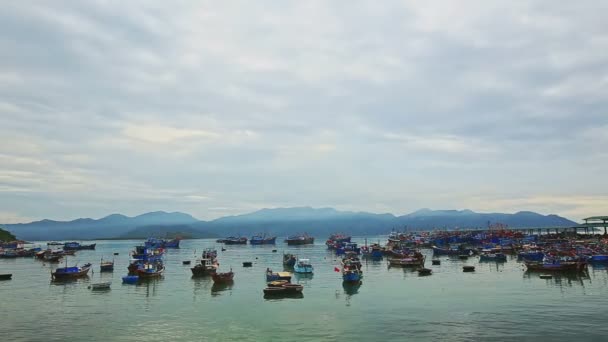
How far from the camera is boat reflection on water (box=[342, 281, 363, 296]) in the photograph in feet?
243

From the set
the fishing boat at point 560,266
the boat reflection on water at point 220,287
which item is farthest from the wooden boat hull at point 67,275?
the fishing boat at point 560,266

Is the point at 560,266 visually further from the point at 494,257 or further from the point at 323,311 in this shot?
the point at 323,311

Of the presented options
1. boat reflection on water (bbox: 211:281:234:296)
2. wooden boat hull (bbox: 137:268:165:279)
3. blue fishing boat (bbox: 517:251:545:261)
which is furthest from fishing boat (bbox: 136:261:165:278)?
blue fishing boat (bbox: 517:251:545:261)

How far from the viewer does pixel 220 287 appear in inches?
3255

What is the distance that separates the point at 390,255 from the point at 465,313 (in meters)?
108

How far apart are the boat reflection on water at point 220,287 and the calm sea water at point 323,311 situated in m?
0.33

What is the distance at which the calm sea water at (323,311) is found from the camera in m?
45.5

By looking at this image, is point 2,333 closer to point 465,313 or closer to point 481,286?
point 465,313

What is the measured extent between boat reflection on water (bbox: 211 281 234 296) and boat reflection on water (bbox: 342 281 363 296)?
2049 cm

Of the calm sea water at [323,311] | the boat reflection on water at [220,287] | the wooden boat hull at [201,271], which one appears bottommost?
the boat reflection on water at [220,287]

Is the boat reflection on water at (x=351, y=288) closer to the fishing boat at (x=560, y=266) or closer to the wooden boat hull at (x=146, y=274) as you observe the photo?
the fishing boat at (x=560, y=266)

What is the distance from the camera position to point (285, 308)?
5966 centimetres

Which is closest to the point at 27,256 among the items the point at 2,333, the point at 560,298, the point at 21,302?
the point at 21,302

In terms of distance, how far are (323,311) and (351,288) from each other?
22.3m
